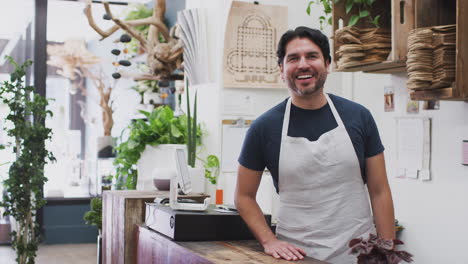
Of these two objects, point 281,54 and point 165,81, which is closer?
point 281,54

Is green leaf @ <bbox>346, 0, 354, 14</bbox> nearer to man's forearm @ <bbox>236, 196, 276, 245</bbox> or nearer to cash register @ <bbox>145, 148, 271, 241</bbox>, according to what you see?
cash register @ <bbox>145, 148, 271, 241</bbox>

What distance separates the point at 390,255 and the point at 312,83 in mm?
811

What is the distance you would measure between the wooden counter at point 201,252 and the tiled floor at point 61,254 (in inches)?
143

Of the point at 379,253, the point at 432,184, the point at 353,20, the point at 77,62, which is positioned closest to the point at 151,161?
the point at 353,20

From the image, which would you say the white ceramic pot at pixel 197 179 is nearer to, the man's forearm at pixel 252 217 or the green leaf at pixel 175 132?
the green leaf at pixel 175 132

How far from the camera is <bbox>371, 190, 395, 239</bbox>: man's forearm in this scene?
240cm

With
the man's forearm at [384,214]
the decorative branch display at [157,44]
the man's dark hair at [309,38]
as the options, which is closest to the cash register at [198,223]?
the man's forearm at [384,214]

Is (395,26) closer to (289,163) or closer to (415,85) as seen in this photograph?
(415,85)

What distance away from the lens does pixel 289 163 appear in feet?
7.86

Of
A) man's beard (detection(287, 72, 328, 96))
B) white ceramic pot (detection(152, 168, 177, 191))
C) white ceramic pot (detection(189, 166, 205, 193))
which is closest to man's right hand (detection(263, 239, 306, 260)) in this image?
man's beard (detection(287, 72, 328, 96))

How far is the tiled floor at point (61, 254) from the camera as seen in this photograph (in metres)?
6.39

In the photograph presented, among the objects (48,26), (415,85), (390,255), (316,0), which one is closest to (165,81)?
(316,0)

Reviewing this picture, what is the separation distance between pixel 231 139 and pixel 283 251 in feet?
7.82

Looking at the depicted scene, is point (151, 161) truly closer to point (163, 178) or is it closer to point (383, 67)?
point (163, 178)
